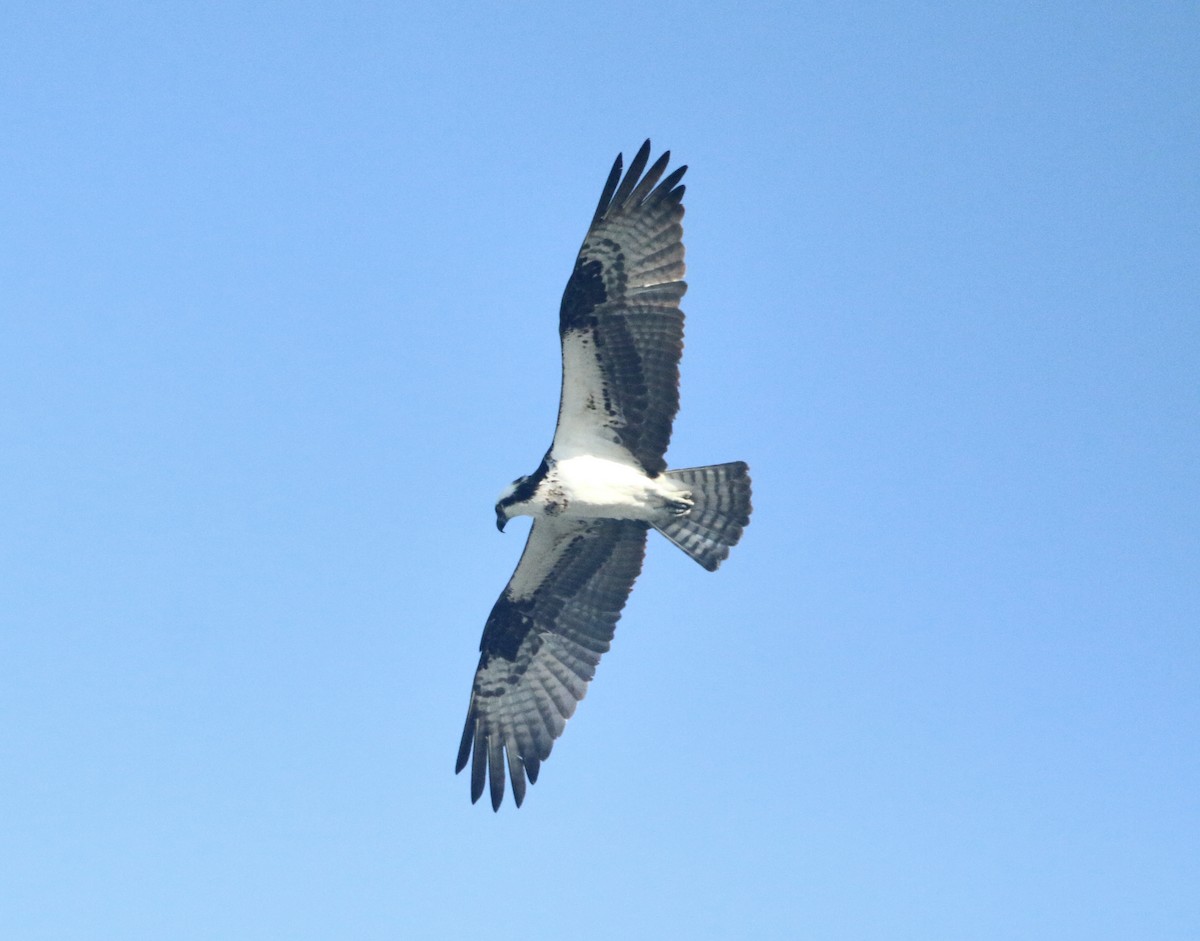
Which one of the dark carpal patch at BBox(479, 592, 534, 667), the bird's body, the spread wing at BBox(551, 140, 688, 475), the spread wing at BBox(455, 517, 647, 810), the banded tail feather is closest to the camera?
the spread wing at BBox(551, 140, 688, 475)

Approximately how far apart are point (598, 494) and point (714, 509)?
0.97m

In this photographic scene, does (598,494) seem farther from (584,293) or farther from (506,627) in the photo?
(506,627)

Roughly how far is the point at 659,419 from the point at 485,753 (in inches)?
136

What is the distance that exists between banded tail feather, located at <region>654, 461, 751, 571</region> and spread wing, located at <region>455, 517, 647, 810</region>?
634 millimetres

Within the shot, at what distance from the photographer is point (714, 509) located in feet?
41.1

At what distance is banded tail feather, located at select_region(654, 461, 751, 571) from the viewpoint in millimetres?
12461

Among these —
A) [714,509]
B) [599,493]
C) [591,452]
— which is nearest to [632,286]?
[591,452]

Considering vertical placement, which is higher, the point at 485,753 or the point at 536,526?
the point at 536,526

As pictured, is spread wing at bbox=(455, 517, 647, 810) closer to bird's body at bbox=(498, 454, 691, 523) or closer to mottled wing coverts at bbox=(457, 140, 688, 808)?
mottled wing coverts at bbox=(457, 140, 688, 808)

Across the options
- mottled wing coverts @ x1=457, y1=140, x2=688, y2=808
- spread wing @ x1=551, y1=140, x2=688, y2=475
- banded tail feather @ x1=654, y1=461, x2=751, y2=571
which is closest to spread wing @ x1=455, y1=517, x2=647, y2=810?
mottled wing coverts @ x1=457, y1=140, x2=688, y2=808

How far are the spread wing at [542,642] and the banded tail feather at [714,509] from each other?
63cm

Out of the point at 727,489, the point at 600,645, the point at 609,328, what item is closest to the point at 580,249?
the point at 609,328

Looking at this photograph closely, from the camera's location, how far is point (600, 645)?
1339 cm

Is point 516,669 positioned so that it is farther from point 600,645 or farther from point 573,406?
point 573,406
